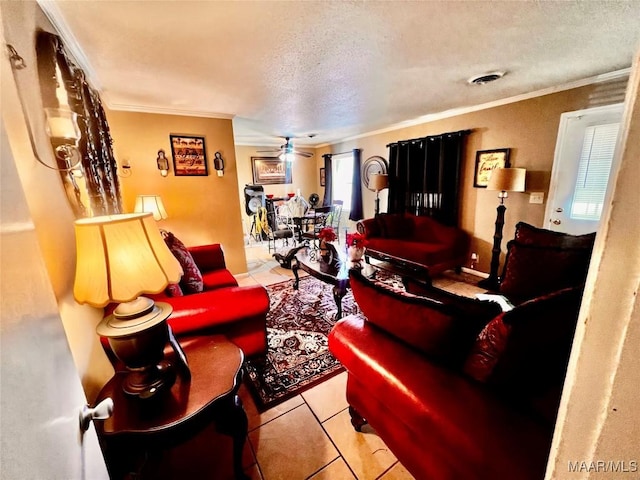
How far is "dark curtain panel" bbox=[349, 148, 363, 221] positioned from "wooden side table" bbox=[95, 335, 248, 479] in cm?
490

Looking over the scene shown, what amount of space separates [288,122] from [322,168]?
10.1 feet

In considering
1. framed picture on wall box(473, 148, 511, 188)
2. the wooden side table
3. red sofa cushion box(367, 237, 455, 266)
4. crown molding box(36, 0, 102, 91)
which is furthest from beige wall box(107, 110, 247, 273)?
framed picture on wall box(473, 148, 511, 188)

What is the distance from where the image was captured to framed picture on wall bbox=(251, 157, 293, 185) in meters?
6.47

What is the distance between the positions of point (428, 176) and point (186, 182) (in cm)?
362

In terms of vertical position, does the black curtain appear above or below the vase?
above

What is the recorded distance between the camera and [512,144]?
3158 mm

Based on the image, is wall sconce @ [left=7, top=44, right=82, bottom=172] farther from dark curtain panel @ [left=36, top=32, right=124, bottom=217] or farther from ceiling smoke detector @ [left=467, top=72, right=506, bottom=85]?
ceiling smoke detector @ [left=467, top=72, right=506, bottom=85]

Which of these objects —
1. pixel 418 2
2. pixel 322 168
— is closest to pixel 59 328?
pixel 418 2

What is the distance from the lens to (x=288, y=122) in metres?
3.98

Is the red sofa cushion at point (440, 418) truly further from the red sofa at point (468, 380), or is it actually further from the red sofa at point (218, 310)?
the red sofa at point (218, 310)

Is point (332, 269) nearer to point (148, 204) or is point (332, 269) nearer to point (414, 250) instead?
point (414, 250)

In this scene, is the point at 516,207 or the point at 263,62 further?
the point at 516,207

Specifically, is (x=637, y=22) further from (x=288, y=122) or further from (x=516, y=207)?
(x=288, y=122)

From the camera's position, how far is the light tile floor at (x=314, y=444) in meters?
1.27
